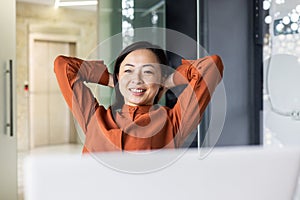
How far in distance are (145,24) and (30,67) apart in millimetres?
975

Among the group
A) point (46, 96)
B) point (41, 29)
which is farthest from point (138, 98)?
point (41, 29)

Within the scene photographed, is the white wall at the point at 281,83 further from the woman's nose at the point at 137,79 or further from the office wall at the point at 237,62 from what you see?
the woman's nose at the point at 137,79

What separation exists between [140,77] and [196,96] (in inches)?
6.7

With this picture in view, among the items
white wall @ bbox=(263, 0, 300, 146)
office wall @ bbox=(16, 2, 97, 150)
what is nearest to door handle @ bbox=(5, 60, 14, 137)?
office wall @ bbox=(16, 2, 97, 150)

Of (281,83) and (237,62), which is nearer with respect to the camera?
(281,83)

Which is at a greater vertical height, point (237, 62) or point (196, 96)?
point (237, 62)

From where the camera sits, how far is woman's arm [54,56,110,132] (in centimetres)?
88

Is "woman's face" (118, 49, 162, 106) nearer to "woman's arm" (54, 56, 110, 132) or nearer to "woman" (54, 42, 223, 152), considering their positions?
"woman" (54, 42, 223, 152)

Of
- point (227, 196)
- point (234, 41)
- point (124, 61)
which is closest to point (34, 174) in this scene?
point (227, 196)

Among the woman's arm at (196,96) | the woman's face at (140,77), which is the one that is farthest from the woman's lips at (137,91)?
the woman's arm at (196,96)

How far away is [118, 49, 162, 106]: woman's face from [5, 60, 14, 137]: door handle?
121 centimetres

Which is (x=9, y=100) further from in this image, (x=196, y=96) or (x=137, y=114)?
(x=196, y=96)

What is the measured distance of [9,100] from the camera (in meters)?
1.95

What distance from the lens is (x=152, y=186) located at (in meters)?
0.46
